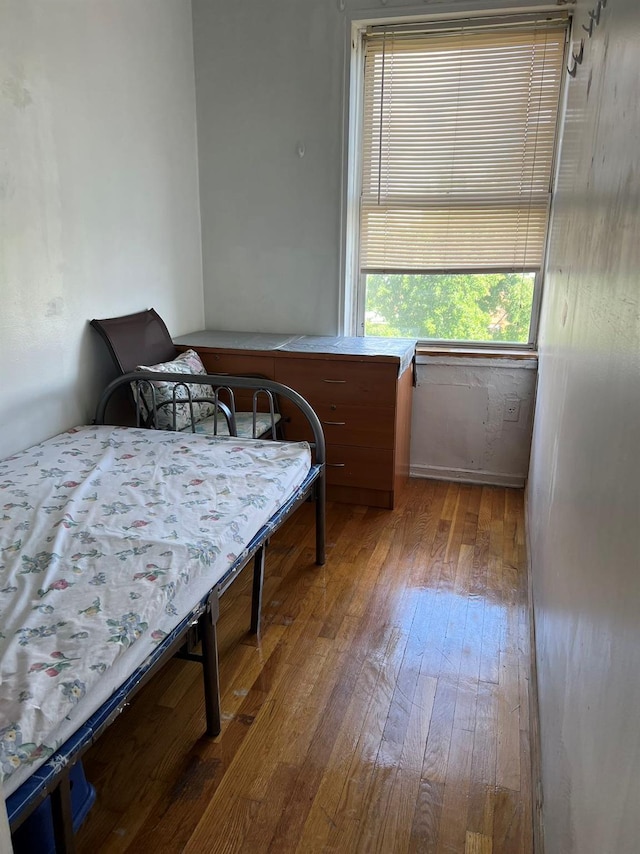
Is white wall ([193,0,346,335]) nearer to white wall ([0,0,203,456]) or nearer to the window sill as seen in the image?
white wall ([0,0,203,456])

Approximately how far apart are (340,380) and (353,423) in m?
0.23

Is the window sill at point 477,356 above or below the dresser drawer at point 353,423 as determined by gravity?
above

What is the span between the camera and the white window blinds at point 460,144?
3.17 meters

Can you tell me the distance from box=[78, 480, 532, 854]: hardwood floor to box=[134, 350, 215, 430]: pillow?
0.78 meters

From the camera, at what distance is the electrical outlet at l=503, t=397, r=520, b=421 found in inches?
136

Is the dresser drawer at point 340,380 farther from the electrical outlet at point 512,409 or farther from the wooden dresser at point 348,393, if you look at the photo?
the electrical outlet at point 512,409

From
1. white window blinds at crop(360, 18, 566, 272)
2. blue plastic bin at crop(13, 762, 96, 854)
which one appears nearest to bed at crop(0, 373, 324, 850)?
blue plastic bin at crop(13, 762, 96, 854)

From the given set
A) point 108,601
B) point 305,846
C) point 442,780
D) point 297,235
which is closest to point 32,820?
point 108,601

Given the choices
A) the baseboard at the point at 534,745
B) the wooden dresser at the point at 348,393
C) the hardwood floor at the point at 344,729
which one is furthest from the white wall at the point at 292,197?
the baseboard at the point at 534,745

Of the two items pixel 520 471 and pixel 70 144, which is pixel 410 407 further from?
pixel 70 144

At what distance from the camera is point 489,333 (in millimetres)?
3533

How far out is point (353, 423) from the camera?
10.4 feet

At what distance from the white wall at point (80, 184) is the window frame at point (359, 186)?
0.90 metres

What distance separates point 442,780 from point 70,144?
2636mm
